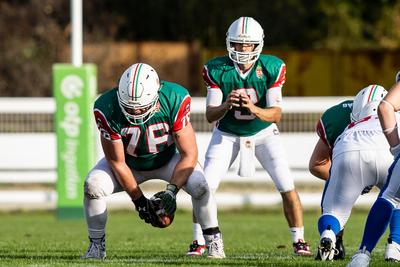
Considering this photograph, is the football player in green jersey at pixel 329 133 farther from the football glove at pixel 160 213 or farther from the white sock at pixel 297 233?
the football glove at pixel 160 213

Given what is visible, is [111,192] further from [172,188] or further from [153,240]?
[153,240]

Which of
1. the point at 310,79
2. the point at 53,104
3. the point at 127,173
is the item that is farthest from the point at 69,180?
the point at 310,79

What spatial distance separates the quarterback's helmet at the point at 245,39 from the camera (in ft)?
33.5

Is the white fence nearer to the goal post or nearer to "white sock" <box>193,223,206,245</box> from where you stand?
the goal post

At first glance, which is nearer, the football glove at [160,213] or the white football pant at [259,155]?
the football glove at [160,213]

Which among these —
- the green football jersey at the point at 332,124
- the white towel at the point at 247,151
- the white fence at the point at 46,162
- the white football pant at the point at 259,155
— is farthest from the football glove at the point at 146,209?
the white fence at the point at 46,162

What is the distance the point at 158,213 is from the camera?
8750 mm

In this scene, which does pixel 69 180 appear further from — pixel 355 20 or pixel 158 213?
pixel 355 20

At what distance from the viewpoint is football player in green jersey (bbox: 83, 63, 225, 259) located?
882 centimetres

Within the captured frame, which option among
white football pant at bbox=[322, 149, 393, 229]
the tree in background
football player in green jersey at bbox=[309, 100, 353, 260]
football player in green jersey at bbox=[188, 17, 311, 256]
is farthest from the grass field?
the tree in background

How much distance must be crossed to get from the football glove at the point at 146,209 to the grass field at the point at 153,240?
32 centimetres

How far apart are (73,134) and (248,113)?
592cm

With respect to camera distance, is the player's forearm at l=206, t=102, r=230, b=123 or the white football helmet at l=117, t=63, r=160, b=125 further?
the player's forearm at l=206, t=102, r=230, b=123

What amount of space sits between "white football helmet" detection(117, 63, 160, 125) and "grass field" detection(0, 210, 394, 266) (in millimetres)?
1061
